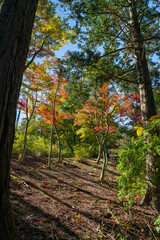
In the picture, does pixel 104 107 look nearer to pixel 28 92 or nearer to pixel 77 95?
pixel 77 95

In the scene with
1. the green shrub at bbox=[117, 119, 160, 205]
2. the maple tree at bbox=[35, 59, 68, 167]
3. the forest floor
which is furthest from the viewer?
the maple tree at bbox=[35, 59, 68, 167]

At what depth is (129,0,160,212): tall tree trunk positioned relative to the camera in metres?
2.95

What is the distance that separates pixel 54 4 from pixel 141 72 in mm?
3846

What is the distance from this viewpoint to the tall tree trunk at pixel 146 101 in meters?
2.95

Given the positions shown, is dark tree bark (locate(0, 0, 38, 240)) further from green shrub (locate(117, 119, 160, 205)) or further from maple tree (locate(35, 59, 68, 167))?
maple tree (locate(35, 59, 68, 167))

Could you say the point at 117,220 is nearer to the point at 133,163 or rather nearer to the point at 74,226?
the point at 74,226

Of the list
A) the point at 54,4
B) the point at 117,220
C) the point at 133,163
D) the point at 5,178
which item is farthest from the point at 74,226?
the point at 54,4

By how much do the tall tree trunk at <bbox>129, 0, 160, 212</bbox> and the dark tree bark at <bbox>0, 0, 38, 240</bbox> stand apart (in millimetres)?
2773

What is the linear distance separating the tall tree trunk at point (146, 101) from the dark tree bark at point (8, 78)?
9.10 ft

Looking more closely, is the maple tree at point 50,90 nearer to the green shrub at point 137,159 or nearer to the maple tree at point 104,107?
the maple tree at point 104,107

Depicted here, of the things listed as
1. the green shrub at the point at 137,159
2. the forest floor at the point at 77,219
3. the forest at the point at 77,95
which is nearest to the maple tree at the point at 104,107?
the forest at the point at 77,95

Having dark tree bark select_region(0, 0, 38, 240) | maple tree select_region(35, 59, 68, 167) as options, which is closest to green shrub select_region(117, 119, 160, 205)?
dark tree bark select_region(0, 0, 38, 240)

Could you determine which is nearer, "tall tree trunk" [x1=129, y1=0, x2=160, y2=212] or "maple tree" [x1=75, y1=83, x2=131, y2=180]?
"tall tree trunk" [x1=129, y1=0, x2=160, y2=212]

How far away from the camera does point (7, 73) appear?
110cm
